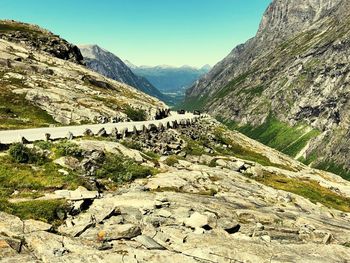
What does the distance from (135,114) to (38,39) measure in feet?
297

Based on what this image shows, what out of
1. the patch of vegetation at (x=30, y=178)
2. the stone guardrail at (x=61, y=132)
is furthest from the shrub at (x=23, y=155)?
the stone guardrail at (x=61, y=132)

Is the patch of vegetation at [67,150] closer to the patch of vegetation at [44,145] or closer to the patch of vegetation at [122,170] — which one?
the patch of vegetation at [44,145]

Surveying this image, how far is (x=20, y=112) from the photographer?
7588cm

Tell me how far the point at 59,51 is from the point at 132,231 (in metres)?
162

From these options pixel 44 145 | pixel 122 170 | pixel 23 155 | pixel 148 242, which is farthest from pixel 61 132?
pixel 148 242

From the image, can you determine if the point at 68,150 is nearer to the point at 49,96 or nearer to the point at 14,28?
the point at 49,96

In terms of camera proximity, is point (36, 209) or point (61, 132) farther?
point (61, 132)

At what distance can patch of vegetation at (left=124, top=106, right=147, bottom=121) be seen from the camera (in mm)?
100312

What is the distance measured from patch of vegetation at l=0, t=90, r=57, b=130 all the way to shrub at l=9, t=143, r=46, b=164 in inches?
1089

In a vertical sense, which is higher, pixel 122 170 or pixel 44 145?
pixel 44 145

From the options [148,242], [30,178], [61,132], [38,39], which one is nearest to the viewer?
[148,242]

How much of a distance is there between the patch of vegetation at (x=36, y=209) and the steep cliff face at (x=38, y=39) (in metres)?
141

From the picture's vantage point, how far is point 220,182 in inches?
1754

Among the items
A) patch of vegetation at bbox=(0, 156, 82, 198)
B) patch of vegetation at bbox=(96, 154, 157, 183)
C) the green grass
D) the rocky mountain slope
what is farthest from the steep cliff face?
patch of vegetation at bbox=(0, 156, 82, 198)
